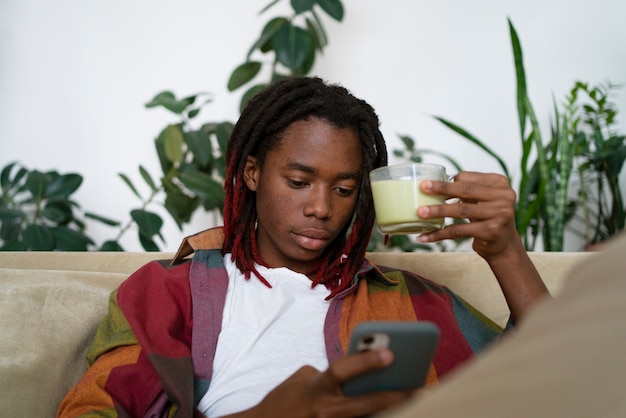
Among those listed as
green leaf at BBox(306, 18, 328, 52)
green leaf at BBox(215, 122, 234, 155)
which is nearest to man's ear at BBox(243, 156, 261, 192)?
green leaf at BBox(215, 122, 234, 155)

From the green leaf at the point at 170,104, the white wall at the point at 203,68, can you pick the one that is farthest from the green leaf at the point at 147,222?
the white wall at the point at 203,68

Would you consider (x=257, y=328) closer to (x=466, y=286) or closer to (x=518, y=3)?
(x=466, y=286)

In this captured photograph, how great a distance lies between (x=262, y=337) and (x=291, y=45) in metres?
1.51

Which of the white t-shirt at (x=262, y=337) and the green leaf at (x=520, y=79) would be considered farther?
the green leaf at (x=520, y=79)

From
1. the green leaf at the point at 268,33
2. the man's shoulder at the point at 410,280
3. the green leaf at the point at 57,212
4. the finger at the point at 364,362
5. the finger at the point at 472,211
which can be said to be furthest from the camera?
the green leaf at the point at 268,33

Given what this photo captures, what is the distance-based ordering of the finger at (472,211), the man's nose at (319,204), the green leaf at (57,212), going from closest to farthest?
the finger at (472,211), the man's nose at (319,204), the green leaf at (57,212)

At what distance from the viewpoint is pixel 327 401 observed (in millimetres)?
673

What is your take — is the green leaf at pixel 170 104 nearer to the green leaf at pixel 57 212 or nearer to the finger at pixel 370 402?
the green leaf at pixel 57 212

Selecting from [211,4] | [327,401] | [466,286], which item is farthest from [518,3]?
[327,401]

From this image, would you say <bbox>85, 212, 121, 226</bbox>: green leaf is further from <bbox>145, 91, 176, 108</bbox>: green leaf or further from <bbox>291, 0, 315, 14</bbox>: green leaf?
<bbox>291, 0, 315, 14</bbox>: green leaf

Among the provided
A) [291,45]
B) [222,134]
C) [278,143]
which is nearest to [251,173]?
[278,143]

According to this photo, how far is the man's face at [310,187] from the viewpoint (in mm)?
1245

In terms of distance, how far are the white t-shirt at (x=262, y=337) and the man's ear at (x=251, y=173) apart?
0.59 feet

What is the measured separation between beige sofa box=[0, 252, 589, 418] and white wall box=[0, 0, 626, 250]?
3.91ft
